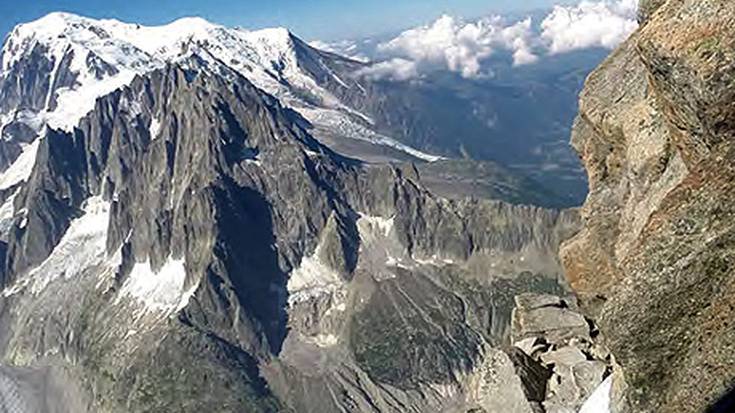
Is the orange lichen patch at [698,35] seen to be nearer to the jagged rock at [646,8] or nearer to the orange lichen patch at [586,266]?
the jagged rock at [646,8]

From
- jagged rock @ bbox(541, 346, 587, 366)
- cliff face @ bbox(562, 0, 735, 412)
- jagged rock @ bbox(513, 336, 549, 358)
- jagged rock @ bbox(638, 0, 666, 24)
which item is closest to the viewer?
cliff face @ bbox(562, 0, 735, 412)

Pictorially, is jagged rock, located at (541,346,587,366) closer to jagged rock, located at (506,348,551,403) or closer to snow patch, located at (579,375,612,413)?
jagged rock, located at (506,348,551,403)

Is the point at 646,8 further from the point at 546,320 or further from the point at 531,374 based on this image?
the point at 546,320

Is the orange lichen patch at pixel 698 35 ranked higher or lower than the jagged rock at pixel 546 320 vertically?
higher

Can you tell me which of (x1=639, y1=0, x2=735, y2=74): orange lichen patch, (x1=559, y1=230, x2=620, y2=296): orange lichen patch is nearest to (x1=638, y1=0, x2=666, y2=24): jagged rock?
(x1=639, y1=0, x2=735, y2=74): orange lichen patch

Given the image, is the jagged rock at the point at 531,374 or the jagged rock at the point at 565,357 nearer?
the jagged rock at the point at 531,374

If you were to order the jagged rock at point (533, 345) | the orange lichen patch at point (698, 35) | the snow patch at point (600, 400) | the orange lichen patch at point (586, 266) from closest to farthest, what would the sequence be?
1. the orange lichen patch at point (698, 35)
2. the snow patch at point (600, 400)
3. the orange lichen patch at point (586, 266)
4. the jagged rock at point (533, 345)

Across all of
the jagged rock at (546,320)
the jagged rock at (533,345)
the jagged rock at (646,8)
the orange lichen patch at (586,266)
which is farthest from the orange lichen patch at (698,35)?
the jagged rock at (546,320)

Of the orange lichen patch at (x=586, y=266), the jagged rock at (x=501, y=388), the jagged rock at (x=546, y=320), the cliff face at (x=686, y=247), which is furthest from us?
the jagged rock at (x=546, y=320)
